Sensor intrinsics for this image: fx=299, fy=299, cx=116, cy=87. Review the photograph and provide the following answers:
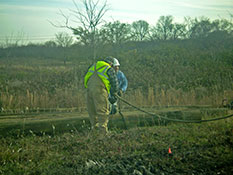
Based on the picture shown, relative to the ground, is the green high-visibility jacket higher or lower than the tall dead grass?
higher

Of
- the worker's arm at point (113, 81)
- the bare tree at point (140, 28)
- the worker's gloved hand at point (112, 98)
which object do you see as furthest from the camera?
the bare tree at point (140, 28)

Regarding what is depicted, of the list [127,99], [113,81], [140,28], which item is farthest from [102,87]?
[140,28]

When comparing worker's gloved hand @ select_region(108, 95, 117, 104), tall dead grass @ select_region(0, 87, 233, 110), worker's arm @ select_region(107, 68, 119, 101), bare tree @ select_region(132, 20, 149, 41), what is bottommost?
tall dead grass @ select_region(0, 87, 233, 110)

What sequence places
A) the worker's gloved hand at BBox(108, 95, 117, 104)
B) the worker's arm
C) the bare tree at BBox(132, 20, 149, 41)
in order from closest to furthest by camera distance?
the worker's arm → the worker's gloved hand at BBox(108, 95, 117, 104) → the bare tree at BBox(132, 20, 149, 41)

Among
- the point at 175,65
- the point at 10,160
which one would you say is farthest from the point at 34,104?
the point at 175,65

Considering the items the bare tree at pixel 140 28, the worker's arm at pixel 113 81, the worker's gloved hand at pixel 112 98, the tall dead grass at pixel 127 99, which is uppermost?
the bare tree at pixel 140 28

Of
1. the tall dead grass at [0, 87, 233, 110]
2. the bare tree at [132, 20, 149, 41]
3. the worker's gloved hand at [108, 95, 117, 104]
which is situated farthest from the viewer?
the bare tree at [132, 20, 149, 41]

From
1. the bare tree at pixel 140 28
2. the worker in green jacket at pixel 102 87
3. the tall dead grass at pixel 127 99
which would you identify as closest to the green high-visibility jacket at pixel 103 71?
the worker in green jacket at pixel 102 87

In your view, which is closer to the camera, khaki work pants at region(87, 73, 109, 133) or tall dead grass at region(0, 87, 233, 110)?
khaki work pants at region(87, 73, 109, 133)

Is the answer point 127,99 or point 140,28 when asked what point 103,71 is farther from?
point 140,28

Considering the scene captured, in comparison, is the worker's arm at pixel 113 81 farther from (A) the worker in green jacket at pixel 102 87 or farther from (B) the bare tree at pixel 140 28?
(B) the bare tree at pixel 140 28

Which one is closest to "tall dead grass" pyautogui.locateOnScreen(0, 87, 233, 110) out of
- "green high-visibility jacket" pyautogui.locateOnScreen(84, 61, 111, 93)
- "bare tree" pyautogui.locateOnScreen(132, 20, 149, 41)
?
"green high-visibility jacket" pyautogui.locateOnScreen(84, 61, 111, 93)

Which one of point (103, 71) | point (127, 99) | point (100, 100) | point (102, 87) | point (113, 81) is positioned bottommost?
point (127, 99)

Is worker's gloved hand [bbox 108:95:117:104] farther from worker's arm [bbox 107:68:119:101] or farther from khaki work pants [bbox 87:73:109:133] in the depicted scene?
khaki work pants [bbox 87:73:109:133]
